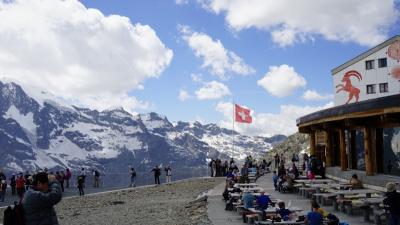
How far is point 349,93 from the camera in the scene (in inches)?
1686

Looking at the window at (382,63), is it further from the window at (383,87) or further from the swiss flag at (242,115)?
the swiss flag at (242,115)

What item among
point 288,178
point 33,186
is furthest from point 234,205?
point 33,186

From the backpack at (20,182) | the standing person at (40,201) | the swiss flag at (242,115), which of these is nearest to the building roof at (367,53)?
the swiss flag at (242,115)

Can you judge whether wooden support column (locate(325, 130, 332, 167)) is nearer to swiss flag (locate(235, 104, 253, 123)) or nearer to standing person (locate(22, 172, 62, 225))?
swiss flag (locate(235, 104, 253, 123))

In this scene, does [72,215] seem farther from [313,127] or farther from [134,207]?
[313,127]

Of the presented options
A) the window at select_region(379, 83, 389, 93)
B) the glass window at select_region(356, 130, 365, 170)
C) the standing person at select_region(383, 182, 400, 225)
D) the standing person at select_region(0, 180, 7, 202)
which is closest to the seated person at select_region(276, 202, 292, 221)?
the standing person at select_region(383, 182, 400, 225)

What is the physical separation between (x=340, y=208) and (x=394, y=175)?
5.90 m

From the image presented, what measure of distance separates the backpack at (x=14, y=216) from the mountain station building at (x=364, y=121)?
1577 centimetres

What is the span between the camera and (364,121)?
80.9 feet

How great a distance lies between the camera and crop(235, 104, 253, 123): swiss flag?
138 ft

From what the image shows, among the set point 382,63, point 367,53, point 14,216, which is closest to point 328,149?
point 382,63

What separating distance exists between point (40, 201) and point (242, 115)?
35.1 metres

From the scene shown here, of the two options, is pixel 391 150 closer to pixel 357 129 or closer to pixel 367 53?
pixel 357 129

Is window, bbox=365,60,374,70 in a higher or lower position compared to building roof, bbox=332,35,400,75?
lower
